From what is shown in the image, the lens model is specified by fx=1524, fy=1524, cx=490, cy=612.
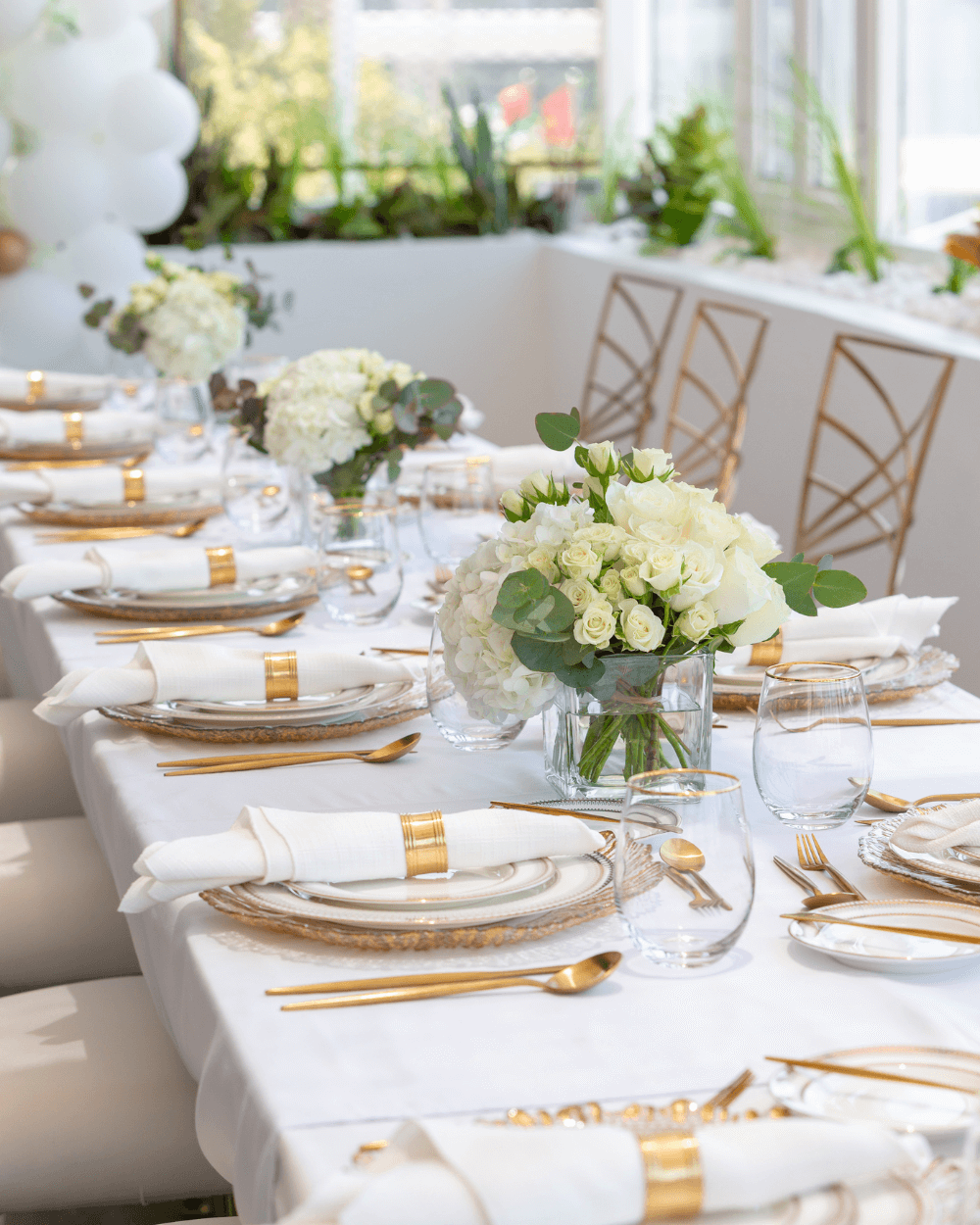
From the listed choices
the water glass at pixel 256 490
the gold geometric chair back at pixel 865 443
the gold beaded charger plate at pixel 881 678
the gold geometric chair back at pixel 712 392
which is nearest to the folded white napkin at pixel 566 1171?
the gold beaded charger plate at pixel 881 678

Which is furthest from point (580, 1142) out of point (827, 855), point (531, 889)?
point (827, 855)

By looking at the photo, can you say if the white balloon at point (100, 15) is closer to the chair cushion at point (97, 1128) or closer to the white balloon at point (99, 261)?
the white balloon at point (99, 261)

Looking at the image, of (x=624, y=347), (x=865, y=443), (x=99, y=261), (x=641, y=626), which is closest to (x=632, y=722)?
(x=641, y=626)

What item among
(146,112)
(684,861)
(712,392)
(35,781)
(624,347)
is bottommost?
(35,781)

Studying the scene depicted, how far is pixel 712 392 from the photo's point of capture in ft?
11.3

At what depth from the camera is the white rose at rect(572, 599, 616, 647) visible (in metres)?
1.08

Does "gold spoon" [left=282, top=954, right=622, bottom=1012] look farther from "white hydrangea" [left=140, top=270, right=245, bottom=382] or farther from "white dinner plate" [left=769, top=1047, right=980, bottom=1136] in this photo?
"white hydrangea" [left=140, top=270, right=245, bottom=382]

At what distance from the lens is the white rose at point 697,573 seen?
3.59 ft

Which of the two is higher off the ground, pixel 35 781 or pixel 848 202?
pixel 848 202

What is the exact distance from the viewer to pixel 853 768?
43.5 inches

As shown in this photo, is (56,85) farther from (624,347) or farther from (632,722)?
(632,722)

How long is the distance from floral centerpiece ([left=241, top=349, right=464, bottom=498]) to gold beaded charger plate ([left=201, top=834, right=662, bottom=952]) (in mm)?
1022

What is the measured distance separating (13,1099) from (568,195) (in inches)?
193

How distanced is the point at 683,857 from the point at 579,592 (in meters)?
0.29
